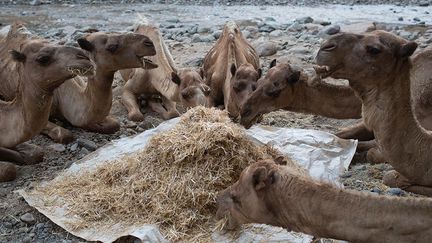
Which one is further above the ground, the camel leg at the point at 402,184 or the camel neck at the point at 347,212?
the camel neck at the point at 347,212

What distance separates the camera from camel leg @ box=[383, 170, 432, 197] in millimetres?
6156

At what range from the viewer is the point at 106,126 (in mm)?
8133

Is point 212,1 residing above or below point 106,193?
below

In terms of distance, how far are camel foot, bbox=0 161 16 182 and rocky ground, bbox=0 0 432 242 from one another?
55 mm

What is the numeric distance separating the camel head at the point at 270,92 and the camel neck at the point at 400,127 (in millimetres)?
905

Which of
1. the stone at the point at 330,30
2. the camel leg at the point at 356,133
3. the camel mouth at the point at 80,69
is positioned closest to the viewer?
the camel mouth at the point at 80,69

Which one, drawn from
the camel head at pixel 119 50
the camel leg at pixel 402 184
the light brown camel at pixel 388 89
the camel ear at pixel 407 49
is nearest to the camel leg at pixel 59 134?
the camel head at pixel 119 50

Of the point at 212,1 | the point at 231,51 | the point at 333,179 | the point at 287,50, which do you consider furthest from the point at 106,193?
the point at 212,1

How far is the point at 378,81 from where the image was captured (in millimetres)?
5766

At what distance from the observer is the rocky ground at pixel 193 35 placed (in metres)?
6.40

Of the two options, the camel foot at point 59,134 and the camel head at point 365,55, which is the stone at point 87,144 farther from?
the camel head at point 365,55

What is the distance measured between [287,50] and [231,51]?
8.61 ft

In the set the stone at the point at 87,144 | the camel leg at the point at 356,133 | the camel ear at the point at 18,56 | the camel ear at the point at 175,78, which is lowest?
the stone at the point at 87,144

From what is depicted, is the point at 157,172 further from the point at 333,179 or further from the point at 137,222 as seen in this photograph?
the point at 333,179
